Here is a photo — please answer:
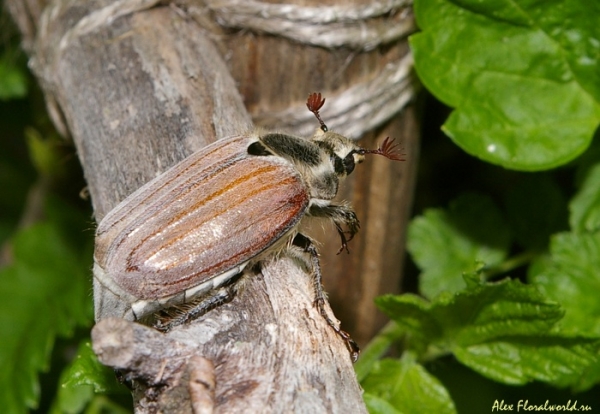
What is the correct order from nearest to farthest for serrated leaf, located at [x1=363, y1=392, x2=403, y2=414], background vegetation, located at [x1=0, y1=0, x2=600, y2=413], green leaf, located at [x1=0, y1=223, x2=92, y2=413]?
1. serrated leaf, located at [x1=363, y1=392, x2=403, y2=414]
2. background vegetation, located at [x1=0, y1=0, x2=600, y2=413]
3. green leaf, located at [x1=0, y1=223, x2=92, y2=413]

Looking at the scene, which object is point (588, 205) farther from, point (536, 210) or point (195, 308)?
point (195, 308)

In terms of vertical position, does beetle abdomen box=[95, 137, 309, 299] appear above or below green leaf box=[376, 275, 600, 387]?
above

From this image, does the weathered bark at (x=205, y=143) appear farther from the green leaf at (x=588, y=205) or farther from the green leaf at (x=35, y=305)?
the green leaf at (x=35, y=305)

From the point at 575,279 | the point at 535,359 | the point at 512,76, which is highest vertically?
the point at 512,76

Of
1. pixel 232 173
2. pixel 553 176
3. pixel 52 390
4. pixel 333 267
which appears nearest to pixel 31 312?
pixel 52 390

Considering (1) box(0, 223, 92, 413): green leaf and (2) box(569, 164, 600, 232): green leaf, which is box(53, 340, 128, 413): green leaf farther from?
(2) box(569, 164, 600, 232): green leaf

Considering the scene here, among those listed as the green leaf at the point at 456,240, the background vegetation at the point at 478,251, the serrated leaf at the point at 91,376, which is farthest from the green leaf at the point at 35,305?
the green leaf at the point at 456,240

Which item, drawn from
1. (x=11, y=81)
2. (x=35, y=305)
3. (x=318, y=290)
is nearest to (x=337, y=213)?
(x=318, y=290)

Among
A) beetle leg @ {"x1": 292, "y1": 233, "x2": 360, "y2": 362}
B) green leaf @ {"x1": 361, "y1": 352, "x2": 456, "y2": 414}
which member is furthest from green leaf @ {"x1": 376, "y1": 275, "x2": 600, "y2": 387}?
beetle leg @ {"x1": 292, "y1": 233, "x2": 360, "y2": 362}
